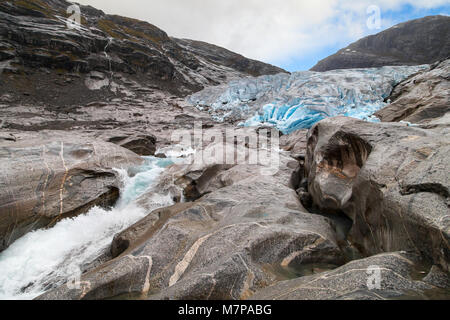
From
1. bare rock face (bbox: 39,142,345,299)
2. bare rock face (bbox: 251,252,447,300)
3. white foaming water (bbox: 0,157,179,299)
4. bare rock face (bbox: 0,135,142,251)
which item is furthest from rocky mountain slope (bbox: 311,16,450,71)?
white foaming water (bbox: 0,157,179,299)

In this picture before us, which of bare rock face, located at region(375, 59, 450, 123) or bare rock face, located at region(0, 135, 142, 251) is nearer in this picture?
bare rock face, located at region(0, 135, 142, 251)

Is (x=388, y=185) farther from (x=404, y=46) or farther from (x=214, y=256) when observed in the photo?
(x=404, y=46)

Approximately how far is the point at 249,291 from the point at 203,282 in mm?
516

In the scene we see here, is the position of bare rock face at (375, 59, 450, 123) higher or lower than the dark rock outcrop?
lower

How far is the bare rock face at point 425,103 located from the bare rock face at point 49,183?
13.5 meters

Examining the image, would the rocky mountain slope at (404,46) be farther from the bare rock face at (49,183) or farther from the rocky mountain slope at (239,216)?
the bare rock face at (49,183)

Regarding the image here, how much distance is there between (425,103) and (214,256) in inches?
549

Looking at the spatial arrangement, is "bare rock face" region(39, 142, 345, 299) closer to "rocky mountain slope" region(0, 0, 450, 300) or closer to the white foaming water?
"rocky mountain slope" region(0, 0, 450, 300)

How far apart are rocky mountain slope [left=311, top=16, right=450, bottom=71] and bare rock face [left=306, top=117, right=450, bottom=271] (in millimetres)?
61733

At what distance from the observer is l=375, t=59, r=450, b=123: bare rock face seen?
10.4 metres

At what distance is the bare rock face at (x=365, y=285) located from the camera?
69.0 inches

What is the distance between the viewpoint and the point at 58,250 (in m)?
4.60

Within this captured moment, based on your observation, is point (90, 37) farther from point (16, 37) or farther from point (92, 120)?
point (92, 120)
